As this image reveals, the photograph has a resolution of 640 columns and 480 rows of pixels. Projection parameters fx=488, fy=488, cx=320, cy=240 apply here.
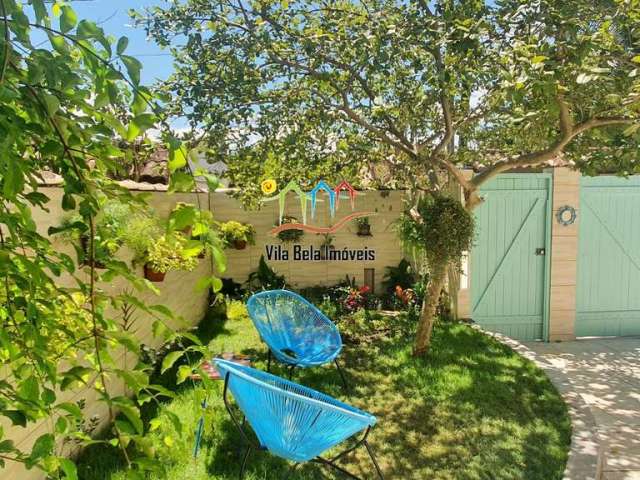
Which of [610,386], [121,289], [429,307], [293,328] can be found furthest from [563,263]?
[121,289]

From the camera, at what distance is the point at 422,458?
11.0ft

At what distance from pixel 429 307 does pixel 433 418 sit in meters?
1.35

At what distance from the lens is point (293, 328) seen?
15.1 ft

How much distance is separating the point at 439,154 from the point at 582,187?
8.22 ft

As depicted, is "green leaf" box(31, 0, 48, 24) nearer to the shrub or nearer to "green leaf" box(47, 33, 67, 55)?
"green leaf" box(47, 33, 67, 55)

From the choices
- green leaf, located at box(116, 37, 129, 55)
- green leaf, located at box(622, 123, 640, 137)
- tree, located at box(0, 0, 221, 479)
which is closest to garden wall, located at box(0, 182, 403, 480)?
green leaf, located at box(622, 123, 640, 137)

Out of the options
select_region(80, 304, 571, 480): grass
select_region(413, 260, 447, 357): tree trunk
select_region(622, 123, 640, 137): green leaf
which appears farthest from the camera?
select_region(413, 260, 447, 357): tree trunk

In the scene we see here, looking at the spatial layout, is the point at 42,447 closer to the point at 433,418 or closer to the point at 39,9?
the point at 39,9

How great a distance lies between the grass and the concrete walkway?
0.32 metres

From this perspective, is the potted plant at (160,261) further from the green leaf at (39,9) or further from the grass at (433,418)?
the green leaf at (39,9)

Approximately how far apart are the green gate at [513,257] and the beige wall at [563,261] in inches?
3.2

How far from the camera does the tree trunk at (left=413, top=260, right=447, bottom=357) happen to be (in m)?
4.93

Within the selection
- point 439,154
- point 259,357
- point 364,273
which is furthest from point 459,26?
point 364,273

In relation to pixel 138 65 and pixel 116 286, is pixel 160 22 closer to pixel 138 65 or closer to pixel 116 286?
pixel 116 286
